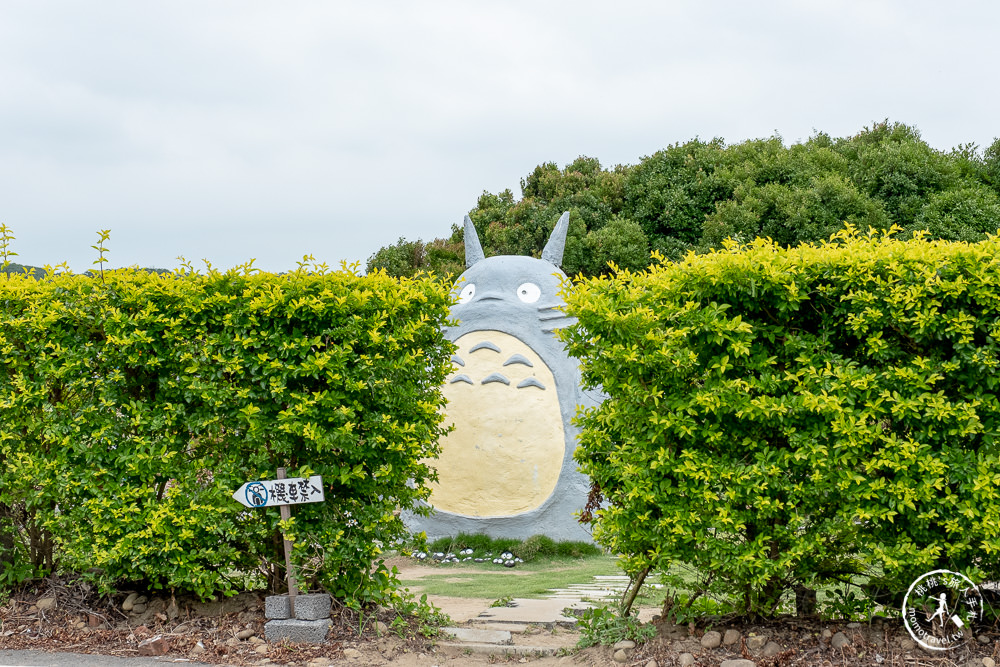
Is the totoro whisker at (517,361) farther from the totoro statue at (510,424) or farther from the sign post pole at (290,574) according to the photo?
the sign post pole at (290,574)

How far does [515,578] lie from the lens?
9.18 m

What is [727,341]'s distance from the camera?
5352mm

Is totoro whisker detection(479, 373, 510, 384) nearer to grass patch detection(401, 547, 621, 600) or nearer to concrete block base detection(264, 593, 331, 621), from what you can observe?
grass patch detection(401, 547, 621, 600)

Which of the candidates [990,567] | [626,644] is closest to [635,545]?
[626,644]

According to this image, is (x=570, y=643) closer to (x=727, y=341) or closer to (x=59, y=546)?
(x=727, y=341)

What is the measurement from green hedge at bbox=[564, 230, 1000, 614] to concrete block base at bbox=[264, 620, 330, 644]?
2035 millimetres

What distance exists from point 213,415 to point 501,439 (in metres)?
5.37

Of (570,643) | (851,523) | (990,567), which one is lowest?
(570,643)

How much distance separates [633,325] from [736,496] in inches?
48.2

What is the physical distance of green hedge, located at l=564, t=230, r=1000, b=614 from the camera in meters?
5.00

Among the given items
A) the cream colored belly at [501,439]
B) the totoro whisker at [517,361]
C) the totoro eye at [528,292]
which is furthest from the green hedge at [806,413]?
the totoro eye at [528,292]

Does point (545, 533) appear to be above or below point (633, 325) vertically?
below

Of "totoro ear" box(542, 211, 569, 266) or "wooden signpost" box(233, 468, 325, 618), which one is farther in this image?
"totoro ear" box(542, 211, 569, 266)

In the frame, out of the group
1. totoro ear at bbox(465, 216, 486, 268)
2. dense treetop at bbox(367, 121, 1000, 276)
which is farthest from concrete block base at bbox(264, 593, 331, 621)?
dense treetop at bbox(367, 121, 1000, 276)
